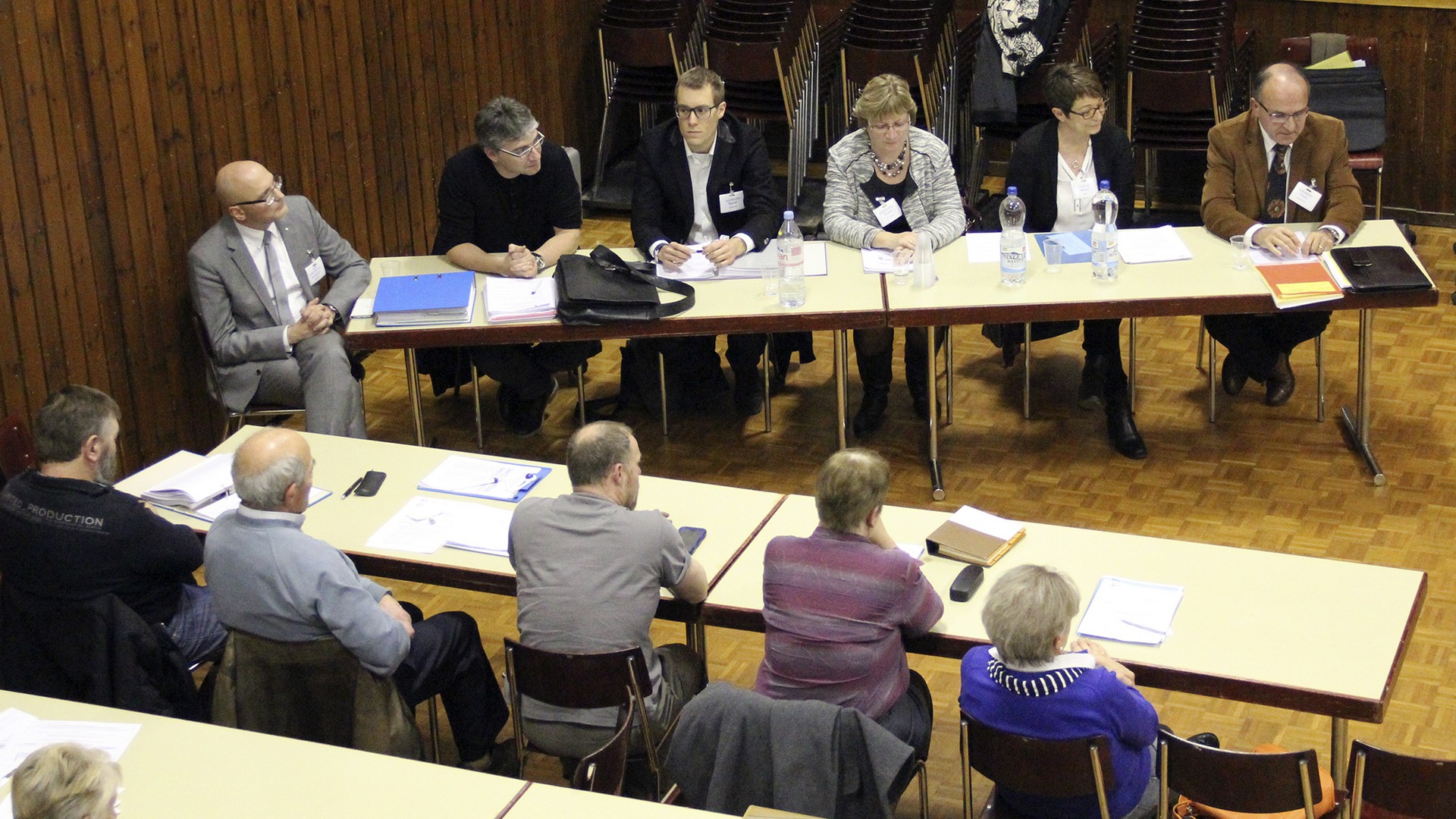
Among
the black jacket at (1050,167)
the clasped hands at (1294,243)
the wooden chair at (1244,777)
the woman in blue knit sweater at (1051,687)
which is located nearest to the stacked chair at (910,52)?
the black jacket at (1050,167)

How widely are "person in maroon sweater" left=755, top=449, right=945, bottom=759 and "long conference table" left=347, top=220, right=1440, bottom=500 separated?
6.11 ft

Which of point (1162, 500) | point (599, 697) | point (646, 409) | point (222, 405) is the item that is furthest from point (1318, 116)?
point (222, 405)

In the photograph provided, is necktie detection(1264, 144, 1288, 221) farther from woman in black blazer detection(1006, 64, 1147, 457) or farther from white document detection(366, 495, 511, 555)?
white document detection(366, 495, 511, 555)

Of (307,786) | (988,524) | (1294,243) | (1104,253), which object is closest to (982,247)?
(1104,253)

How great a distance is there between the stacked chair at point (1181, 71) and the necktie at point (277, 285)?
424 centimetres

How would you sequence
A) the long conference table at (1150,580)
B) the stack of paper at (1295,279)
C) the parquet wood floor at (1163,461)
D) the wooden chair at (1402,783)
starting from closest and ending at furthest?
1. the wooden chair at (1402,783)
2. the long conference table at (1150,580)
3. the parquet wood floor at (1163,461)
4. the stack of paper at (1295,279)

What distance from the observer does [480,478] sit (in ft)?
13.8

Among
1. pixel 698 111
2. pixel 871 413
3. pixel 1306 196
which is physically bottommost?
pixel 871 413

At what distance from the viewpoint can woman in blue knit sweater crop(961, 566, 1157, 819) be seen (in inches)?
115

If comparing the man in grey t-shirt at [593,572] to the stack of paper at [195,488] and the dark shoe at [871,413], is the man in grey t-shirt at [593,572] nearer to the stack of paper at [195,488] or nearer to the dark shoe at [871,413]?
the stack of paper at [195,488]

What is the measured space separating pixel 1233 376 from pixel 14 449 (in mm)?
4364

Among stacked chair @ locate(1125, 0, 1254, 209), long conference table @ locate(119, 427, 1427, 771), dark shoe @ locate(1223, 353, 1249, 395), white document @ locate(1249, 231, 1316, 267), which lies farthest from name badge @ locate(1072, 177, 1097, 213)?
long conference table @ locate(119, 427, 1427, 771)

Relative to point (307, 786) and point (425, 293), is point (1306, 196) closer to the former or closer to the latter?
point (425, 293)

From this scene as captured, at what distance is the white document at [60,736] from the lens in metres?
3.07
